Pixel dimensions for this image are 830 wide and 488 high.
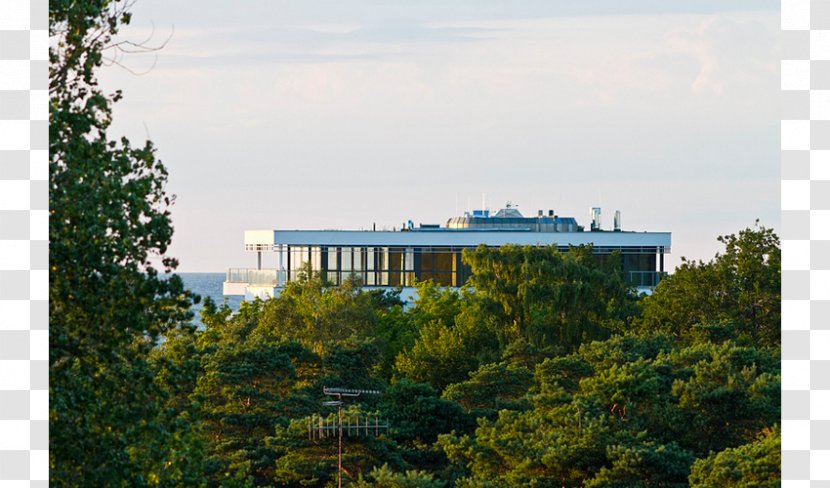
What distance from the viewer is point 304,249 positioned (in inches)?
3442

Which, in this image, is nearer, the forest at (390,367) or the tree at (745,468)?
the forest at (390,367)

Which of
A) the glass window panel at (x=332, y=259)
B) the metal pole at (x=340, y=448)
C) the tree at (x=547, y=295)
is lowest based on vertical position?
the metal pole at (x=340, y=448)

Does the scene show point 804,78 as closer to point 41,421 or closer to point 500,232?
point 41,421

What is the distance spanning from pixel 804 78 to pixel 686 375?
1256 inches

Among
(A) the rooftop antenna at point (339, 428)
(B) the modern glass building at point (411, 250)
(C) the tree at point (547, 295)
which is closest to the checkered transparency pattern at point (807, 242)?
(A) the rooftop antenna at point (339, 428)

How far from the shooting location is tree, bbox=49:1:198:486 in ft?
48.4

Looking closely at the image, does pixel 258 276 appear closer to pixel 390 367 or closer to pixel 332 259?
pixel 332 259

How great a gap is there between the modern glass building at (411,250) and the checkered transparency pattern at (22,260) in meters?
72.9

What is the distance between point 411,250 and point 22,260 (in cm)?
7474

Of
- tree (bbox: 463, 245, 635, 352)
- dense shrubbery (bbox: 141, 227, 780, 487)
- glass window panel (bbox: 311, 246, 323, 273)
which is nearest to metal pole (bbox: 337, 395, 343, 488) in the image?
dense shrubbery (bbox: 141, 227, 780, 487)

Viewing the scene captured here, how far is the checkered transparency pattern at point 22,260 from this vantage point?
11.4 metres

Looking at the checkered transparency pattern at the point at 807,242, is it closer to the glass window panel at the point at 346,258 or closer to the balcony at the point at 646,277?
the glass window panel at the point at 346,258

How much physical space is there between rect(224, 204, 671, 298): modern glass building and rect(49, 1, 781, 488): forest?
6856mm

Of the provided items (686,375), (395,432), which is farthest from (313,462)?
(686,375)
